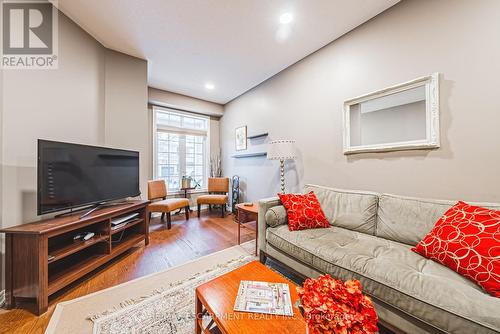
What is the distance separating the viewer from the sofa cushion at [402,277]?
0.84 metres

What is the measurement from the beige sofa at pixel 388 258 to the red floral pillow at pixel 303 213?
9 cm

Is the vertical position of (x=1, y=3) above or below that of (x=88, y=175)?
above

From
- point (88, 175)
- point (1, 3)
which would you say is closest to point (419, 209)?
point (88, 175)

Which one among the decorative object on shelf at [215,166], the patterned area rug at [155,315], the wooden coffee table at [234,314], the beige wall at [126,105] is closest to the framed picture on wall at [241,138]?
the decorative object on shelf at [215,166]

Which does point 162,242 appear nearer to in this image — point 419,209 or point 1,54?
A: point 1,54

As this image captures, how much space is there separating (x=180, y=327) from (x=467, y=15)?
3.22m

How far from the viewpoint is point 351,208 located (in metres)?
1.89

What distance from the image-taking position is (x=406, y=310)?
994mm

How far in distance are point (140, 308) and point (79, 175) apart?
1399 millimetres

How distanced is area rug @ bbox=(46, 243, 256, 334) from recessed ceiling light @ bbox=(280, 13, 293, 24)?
2791mm

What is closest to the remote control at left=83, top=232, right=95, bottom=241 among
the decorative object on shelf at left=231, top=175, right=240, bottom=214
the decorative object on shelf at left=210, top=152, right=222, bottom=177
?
the decorative object on shelf at left=231, top=175, right=240, bottom=214

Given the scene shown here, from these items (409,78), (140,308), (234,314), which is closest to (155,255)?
(140,308)

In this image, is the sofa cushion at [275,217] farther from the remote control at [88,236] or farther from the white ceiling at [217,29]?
the white ceiling at [217,29]

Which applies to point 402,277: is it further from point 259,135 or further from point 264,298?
point 259,135
